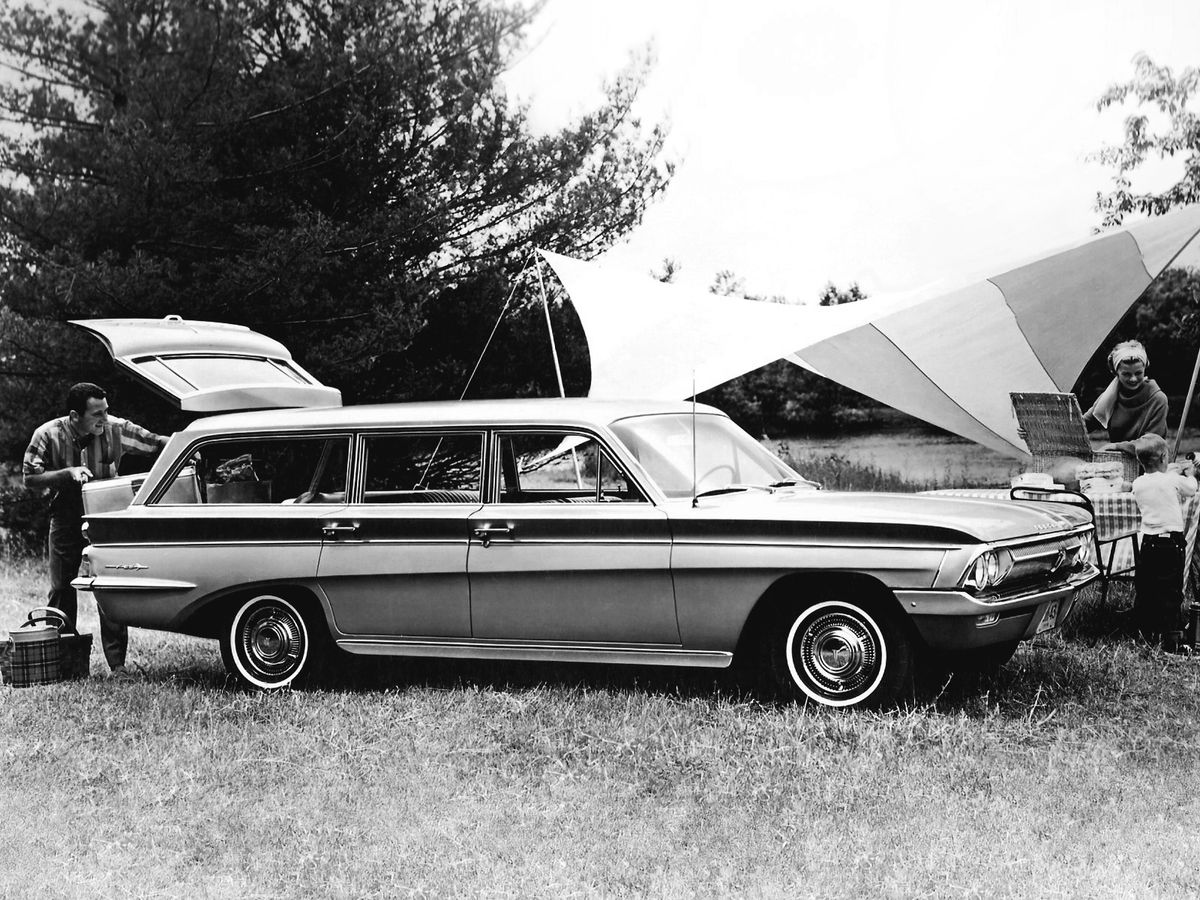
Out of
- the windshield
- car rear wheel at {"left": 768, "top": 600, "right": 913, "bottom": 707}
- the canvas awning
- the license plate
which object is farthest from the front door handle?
the canvas awning

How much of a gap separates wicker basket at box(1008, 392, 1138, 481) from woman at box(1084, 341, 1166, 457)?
A: 0.40ft

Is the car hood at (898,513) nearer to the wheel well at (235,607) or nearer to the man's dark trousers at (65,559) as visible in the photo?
the wheel well at (235,607)

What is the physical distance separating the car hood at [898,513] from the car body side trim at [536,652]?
684 millimetres

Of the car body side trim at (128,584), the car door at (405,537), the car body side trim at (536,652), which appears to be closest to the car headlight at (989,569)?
the car body side trim at (536,652)

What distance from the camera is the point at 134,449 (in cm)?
854

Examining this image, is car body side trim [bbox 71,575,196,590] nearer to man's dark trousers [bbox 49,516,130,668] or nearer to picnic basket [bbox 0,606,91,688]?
picnic basket [bbox 0,606,91,688]

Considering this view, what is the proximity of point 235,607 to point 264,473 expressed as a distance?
78 cm

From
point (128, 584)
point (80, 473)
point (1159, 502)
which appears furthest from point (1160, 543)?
point (80, 473)

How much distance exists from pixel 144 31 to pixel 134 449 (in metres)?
9.30

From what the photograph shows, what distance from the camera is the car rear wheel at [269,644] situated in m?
6.94

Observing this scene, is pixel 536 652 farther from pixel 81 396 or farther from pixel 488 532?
pixel 81 396

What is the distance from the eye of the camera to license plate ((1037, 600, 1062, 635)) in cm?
599

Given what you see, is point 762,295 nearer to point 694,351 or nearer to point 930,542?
point 694,351

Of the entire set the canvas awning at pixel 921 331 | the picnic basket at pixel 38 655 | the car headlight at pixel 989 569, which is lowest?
the picnic basket at pixel 38 655
